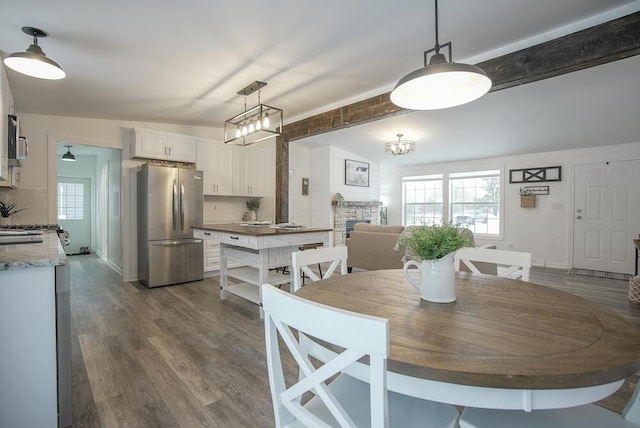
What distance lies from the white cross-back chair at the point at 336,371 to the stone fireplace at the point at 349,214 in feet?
19.3

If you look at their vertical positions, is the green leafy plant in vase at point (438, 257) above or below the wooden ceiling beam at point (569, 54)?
below

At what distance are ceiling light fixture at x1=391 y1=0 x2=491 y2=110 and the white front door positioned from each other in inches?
224

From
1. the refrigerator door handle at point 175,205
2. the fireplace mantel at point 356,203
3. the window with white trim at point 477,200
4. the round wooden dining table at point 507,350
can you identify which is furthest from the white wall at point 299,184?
the round wooden dining table at point 507,350

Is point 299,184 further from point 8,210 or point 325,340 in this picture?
point 325,340

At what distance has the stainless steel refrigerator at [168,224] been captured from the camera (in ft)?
14.2

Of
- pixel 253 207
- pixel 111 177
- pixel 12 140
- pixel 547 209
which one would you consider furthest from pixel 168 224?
pixel 547 209

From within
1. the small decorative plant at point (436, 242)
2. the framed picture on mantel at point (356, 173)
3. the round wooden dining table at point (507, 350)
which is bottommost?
the round wooden dining table at point (507, 350)

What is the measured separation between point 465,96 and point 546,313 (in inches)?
45.2

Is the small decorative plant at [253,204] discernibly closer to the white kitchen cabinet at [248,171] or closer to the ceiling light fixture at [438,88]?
the white kitchen cabinet at [248,171]

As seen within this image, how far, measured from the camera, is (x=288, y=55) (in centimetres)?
293

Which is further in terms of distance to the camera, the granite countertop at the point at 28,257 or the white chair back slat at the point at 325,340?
the granite countertop at the point at 28,257

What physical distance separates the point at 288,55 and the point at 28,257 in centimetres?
250

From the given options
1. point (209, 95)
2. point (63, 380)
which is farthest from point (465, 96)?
point (209, 95)

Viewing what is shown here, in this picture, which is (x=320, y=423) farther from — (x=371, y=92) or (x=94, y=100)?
(x=94, y=100)
